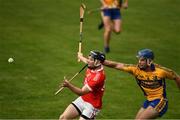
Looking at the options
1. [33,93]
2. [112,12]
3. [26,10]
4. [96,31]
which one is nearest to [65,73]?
[33,93]

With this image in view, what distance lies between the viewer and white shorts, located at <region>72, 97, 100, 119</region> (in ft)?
46.3

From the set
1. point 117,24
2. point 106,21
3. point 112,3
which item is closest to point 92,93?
point 106,21

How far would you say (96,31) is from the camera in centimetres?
2600

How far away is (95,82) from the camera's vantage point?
45.7 feet

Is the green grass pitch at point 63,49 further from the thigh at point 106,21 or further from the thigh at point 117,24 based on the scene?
the thigh at point 106,21

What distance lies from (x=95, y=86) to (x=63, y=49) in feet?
30.3

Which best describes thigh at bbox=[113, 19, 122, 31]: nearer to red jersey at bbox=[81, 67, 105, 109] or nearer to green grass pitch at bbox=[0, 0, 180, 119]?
green grass pitch at bbox=[0, 0, 180, 119]

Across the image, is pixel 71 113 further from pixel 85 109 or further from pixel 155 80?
pixel 155 80

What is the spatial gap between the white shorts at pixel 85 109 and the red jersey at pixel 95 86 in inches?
3.6

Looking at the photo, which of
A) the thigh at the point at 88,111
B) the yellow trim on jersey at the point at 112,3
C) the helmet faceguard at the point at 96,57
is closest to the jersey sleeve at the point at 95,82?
the helmet faceguard at the point at 96,57

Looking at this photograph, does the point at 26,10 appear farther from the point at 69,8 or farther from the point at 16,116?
the point at 16,116

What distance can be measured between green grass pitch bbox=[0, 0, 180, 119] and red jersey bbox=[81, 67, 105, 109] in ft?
9.16

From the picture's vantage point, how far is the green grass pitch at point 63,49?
58.0 feet

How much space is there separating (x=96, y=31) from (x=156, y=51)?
3.69m
